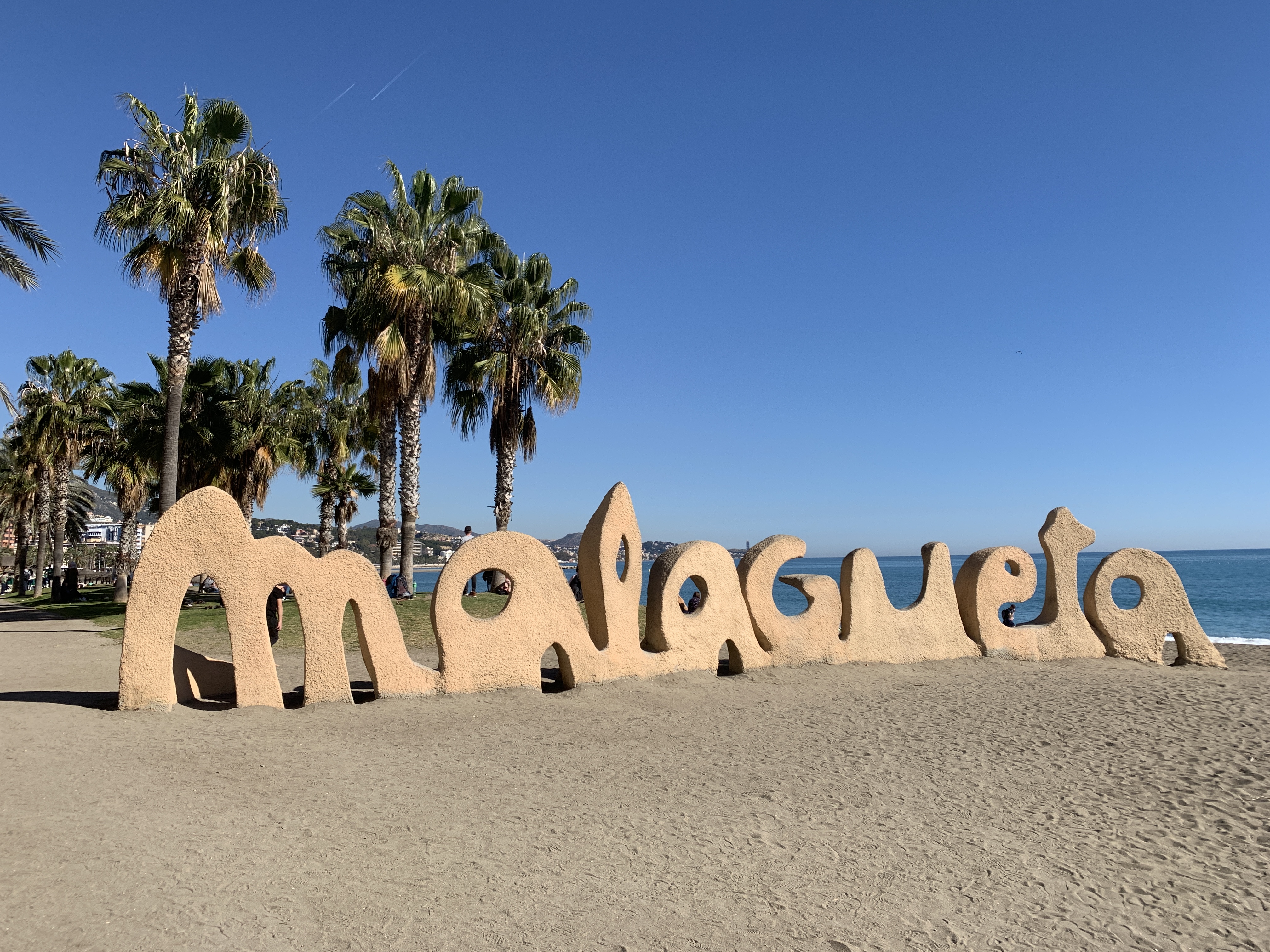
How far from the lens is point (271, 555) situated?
887 centimetres

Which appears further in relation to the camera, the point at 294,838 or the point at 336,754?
the point at 336,754

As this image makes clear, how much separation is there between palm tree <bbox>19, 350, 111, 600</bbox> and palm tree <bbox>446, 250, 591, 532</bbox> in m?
16.4

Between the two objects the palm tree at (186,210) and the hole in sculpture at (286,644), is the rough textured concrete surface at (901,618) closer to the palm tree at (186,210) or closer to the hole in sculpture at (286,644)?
the hole in sculpture at (286,644)

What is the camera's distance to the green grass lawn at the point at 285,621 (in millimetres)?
16125

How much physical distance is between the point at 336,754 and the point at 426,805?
1780 millimetres

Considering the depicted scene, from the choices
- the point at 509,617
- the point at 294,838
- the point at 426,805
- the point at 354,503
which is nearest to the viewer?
the point at 294,838

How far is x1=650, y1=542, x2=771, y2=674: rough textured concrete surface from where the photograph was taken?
11000 mm

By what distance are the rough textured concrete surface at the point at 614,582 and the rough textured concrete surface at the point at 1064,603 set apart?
23.7 feet

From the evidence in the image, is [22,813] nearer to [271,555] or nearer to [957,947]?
[271,555]

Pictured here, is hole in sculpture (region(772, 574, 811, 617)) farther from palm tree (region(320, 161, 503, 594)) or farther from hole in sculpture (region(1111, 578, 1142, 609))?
palm tree (region(320, 161, 503, 594))

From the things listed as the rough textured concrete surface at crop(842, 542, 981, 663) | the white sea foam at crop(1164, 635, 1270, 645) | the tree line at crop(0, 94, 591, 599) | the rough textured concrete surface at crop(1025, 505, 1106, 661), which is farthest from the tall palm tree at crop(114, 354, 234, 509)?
the white sea foam at crop(1164, 635, 1270, 645)

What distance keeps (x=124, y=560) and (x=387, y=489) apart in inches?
518

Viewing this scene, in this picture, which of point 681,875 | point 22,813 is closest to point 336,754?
point 22,813

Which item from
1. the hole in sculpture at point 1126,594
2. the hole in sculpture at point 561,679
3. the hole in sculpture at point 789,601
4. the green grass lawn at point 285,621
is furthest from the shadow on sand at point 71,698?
the hole in sculpture at point 1126,594
